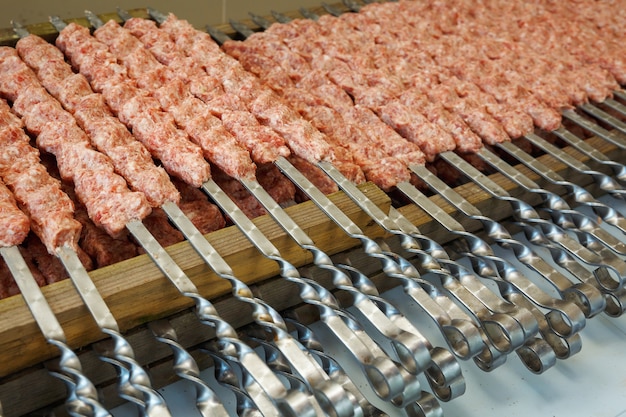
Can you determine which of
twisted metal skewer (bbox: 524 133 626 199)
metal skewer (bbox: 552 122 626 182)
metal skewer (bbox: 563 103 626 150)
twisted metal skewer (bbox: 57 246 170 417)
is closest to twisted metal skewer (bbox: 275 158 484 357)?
twisted metal skewer (bbox: 57 246 170 417)

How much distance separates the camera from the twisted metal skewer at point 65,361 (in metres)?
1.25

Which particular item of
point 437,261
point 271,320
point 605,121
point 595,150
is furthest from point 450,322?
point 605,121

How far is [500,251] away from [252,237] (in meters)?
0.98

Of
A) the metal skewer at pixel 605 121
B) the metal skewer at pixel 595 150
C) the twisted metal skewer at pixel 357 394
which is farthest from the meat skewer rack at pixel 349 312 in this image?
the metal skewer at pixel 605 121

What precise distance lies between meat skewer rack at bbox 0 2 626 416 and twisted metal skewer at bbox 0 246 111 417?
0.03 m

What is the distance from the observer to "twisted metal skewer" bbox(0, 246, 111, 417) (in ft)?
4.09

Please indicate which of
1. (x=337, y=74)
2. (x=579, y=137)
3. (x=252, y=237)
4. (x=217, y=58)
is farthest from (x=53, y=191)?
(x=579, y=137)

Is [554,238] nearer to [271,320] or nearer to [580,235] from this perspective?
[580,235]

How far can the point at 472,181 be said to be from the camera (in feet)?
6.65

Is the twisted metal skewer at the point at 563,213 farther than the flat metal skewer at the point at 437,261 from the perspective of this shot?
Yes

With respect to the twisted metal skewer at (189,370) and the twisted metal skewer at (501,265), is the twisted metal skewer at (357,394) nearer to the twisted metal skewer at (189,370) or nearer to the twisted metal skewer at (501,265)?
the twisted metal skewer at (189,370)

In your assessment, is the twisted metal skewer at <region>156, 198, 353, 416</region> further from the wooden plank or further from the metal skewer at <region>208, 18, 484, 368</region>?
the metal skewer at <region>208, 18, 484, 368</region>

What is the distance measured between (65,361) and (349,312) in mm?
744

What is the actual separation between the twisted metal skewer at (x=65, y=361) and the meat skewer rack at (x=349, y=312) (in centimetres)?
3
